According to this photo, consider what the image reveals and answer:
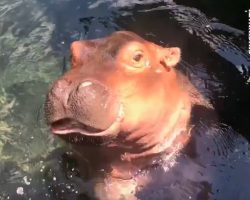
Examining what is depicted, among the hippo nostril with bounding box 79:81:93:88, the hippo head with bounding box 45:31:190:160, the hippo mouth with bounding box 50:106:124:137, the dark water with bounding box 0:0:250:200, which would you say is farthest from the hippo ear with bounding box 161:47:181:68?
the hippo nostril with bounding box 79:81:93:88

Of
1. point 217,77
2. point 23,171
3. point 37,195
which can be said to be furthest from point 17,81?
point 217,77

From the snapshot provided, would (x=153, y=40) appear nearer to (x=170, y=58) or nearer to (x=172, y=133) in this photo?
(x=170, y=58)

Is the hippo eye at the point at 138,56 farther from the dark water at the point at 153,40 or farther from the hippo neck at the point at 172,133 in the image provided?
the dark water at the point at 153,40

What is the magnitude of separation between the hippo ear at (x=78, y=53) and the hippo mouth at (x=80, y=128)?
49cm

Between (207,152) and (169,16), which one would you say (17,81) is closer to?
(169,16)

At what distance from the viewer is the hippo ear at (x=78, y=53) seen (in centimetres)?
383

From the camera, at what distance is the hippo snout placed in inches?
134

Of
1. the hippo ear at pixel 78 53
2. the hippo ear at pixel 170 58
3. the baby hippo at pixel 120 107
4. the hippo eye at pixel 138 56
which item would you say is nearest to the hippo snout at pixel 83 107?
the baby hippo at pixel 120 107

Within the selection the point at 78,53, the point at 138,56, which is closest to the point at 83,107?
the point at 78,53

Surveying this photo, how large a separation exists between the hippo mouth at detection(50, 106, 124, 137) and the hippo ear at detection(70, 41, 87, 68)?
19.4 inches

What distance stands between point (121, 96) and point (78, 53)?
0.52 meters

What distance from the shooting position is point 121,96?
3.56m

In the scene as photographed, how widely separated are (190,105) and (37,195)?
143 centimetres

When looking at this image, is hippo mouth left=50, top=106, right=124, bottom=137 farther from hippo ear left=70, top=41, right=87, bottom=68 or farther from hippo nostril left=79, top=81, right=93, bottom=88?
hippo ear left=70, top=41, right=87, bottom=68
